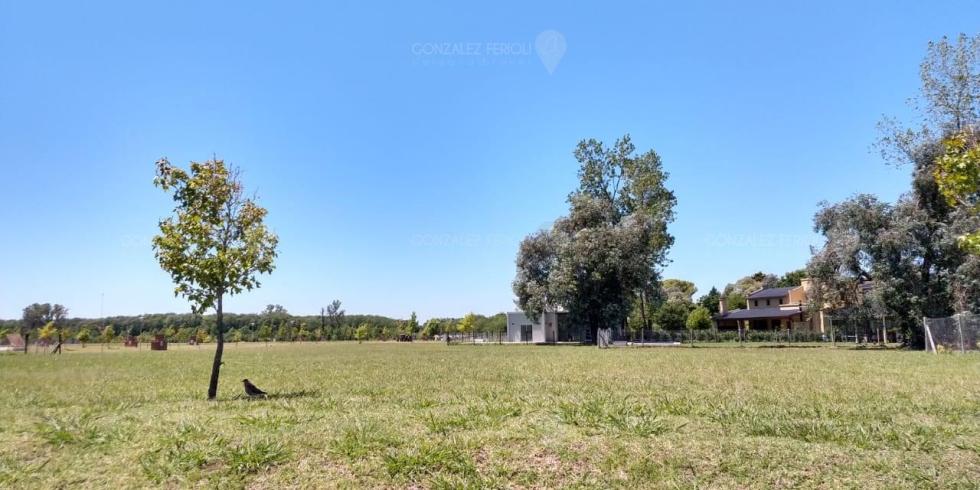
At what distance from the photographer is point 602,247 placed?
41.9 metres

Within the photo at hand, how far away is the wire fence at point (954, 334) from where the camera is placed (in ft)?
80.2

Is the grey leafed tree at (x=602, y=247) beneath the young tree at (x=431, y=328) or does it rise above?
above

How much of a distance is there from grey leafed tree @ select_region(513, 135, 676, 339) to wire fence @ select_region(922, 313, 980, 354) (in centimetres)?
1814

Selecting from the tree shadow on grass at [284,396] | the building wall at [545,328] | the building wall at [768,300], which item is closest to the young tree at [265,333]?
the building wall at [545,328]

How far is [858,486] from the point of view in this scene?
192 inches

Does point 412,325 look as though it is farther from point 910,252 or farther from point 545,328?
point 910,252

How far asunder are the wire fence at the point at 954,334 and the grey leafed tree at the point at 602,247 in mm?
18141

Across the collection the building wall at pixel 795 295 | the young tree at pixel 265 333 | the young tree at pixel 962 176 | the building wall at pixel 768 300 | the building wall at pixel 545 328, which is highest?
the young tree at pixel 962 176

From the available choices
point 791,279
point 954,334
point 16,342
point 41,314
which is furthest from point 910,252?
point 41,314

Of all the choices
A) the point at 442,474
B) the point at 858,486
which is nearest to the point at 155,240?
the point at 442,474

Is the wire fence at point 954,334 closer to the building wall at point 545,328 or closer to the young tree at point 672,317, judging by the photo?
the building wall at point 545,328

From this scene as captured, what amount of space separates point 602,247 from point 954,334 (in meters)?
21.1

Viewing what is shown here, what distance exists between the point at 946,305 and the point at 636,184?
2313 cm

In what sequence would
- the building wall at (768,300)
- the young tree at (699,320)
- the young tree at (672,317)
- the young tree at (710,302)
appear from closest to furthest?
the young tree at (699,320)
the young tree at (672,317)
the building wall at (768,300)
the young tree at (710,302)
